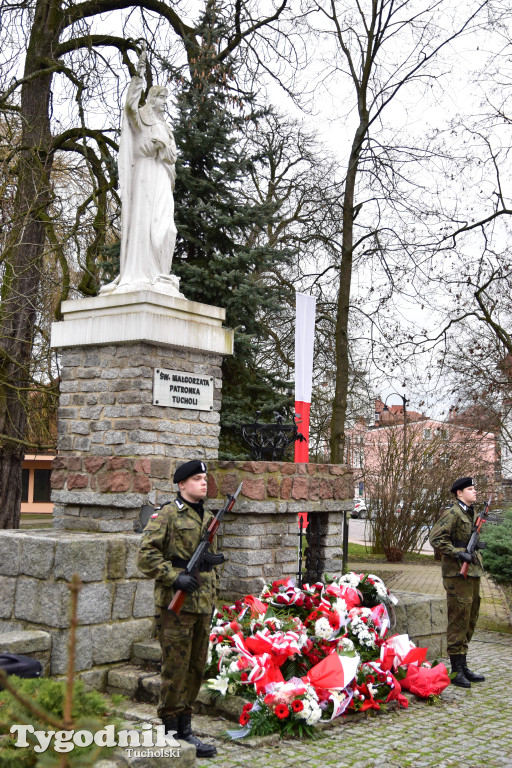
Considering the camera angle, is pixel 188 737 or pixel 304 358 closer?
pixel 188 737

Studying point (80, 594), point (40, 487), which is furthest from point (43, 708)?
point (40, 487)

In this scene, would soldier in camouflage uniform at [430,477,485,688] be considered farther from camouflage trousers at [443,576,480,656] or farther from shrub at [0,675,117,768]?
shrub at [0,675,117,768]

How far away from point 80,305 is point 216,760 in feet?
17.0

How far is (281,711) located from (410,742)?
0.91 meters

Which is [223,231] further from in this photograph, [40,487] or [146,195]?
[40,487]

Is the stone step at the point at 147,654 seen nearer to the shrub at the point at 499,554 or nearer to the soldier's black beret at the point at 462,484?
the soldier's black beret at the point at 462,484

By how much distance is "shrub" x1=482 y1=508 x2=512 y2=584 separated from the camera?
10.4 metres

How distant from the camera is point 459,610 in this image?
738cm

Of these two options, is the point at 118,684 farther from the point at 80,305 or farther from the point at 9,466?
the point at 9,466

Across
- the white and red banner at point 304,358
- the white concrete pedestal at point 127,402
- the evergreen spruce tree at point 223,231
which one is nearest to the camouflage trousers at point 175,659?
the white concrete pedestal at point 127,402

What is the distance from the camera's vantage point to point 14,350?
1281cm

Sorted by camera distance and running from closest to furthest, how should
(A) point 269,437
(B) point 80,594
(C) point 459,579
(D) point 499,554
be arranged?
(B) point 80,594 → (C) point 459,579 → (A) point 269,437 → (D) point 499,554

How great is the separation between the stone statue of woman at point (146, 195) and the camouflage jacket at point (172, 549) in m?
4.00

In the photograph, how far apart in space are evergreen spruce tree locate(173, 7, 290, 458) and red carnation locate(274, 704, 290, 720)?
26.8 feet
